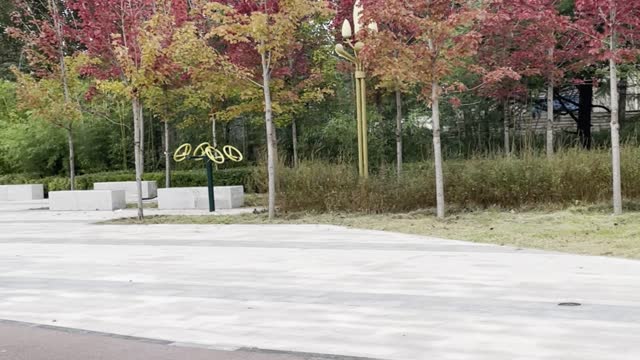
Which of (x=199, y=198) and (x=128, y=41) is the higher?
(x=128, y=41)

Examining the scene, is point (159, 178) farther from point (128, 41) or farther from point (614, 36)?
point (614, 36)

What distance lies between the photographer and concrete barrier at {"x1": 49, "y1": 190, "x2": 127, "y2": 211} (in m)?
19.3

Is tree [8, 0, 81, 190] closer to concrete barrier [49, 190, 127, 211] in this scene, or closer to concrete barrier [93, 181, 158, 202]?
concrete barrier [49, 190, 127, 211]

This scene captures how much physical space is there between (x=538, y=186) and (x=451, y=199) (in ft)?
5.49

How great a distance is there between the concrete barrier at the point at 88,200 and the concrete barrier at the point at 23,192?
244 inches

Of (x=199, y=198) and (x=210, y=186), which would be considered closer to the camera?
(x=210, y=186)

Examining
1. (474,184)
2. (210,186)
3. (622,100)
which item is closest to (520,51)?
(474,184)

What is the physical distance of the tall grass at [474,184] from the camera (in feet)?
44.9

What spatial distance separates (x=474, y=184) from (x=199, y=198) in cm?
727

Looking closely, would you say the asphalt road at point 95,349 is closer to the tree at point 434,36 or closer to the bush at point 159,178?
the tree at point 434,36

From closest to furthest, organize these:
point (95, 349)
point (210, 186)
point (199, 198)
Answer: point (95, 349), point (210, 186), point (199, 198)

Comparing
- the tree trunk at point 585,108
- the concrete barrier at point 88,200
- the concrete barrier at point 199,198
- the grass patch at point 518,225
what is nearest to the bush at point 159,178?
the concrete barrier at point 199,198

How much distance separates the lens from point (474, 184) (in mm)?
14109

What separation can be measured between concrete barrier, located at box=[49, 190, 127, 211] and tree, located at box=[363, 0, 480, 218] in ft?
30.8
